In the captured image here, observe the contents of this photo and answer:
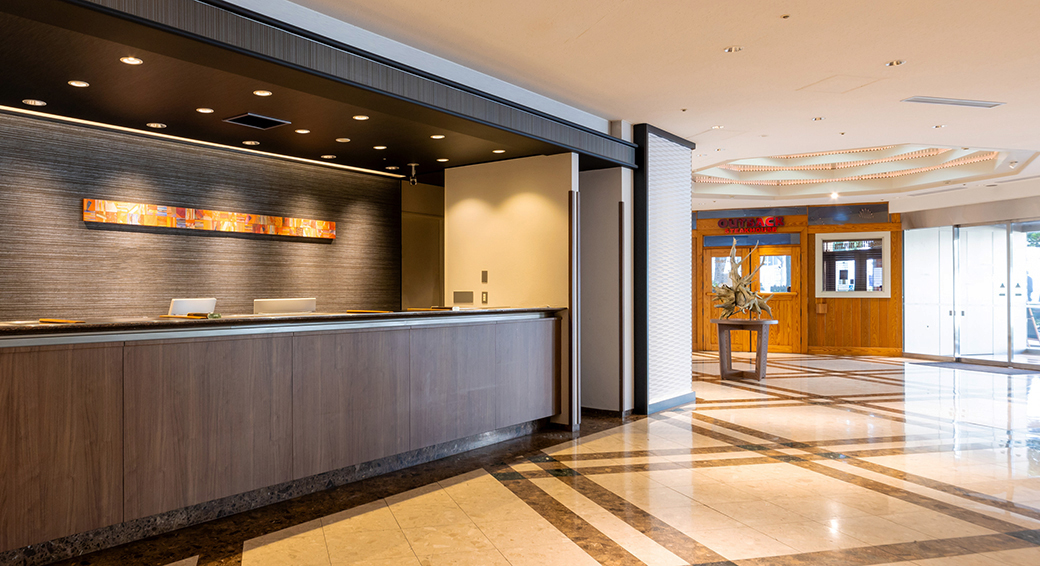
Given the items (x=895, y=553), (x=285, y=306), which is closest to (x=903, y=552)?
(x=895, y=553)

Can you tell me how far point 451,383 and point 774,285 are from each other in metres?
10.7

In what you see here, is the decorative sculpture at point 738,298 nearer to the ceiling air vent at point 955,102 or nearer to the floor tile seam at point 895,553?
the ceiling air vent at point 955,102

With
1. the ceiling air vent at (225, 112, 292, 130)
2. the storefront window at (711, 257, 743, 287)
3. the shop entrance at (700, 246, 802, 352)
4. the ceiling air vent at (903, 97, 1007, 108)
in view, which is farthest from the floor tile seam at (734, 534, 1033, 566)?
the storefront window at (711, 257, 743, 287)

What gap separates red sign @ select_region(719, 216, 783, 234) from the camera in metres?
13.6

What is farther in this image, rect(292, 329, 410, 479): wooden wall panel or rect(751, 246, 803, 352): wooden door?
rect(751, 246, 803, 352): wooden door

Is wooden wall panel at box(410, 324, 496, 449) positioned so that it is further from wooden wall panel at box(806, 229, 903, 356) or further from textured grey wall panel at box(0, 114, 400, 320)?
wooden wall panel at box(806, 229, 903, 356)

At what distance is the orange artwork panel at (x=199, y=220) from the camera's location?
5543mm

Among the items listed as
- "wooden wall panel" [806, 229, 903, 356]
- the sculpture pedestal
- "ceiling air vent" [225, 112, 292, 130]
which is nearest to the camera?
"ceiling air vent" [225, 112, 292, 130]

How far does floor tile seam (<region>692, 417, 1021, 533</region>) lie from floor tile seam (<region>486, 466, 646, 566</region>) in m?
2.12

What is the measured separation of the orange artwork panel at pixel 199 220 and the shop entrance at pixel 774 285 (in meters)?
9.14

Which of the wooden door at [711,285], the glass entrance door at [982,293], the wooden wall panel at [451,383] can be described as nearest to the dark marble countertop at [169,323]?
the wooden wall panel at [451,383]

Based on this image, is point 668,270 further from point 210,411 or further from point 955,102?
point 210,411

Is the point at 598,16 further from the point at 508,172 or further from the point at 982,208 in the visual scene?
the point at 982,208

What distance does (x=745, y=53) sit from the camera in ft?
16.2
